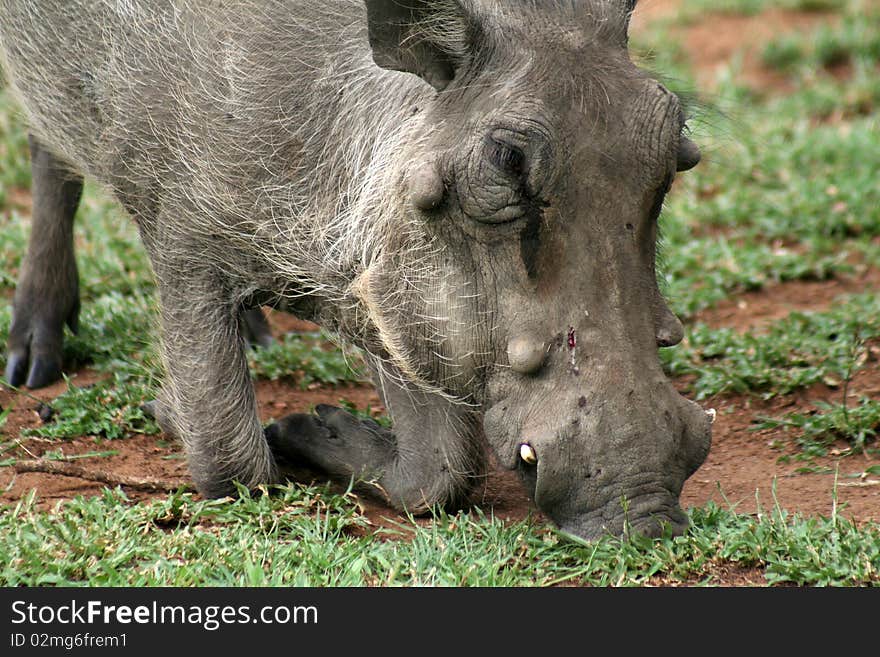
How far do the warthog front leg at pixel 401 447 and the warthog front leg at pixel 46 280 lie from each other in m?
1.23

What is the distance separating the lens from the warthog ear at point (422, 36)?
3.22m

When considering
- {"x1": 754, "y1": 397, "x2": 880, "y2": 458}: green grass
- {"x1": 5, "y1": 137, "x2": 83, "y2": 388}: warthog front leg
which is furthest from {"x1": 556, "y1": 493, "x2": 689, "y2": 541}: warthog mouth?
{"x1": 5, "y1": 137, "x2": 83, "y2": 388}: warthog front leg

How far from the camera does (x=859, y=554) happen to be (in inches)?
126

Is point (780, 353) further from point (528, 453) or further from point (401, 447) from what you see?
point (528, 453)

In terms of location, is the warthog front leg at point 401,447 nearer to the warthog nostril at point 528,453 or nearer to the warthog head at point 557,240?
the warthog head at point 557,240

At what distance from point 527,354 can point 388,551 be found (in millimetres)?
635

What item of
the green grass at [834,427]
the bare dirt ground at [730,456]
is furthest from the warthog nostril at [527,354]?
the green grass at [834,427]

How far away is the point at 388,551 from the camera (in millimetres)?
3301

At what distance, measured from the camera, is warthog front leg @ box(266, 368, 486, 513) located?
381cm

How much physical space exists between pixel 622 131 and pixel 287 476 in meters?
1.57

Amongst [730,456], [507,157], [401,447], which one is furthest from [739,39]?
[507,157]

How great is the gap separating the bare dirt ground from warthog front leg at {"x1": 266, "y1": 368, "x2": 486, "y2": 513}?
0.10m
